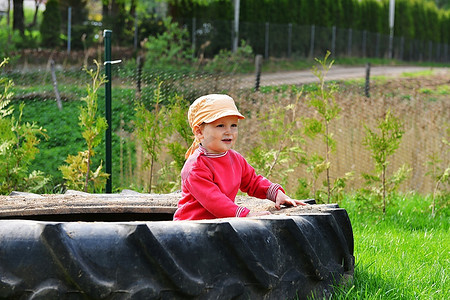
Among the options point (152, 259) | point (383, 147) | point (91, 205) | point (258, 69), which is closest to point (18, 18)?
point (258, 69)

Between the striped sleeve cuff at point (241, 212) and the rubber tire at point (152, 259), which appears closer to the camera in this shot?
the rubber tire at point (152, 259)

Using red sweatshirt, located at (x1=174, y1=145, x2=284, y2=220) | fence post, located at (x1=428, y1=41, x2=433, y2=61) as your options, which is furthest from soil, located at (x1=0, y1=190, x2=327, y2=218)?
fence post, located at (x1=428, y1=41, x2=433, y2=61)

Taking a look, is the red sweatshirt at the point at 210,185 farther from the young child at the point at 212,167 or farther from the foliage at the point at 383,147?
the foliage at the point at 383,147

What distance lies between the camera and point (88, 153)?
586 centimetres

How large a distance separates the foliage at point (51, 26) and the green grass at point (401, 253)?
19.4 m

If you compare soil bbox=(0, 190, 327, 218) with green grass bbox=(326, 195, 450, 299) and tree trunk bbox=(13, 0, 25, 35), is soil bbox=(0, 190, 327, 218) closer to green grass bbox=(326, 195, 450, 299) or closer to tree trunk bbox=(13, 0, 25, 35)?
green grass bbox=(326, 195, 450, 299)

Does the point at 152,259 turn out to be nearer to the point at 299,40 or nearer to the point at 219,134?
the point at 219,134

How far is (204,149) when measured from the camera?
344 centimetres

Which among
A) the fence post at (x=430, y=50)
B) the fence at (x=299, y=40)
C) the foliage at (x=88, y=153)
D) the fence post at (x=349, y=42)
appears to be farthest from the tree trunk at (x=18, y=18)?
the fence post at (x=430, y=50)

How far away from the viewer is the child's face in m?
3.38

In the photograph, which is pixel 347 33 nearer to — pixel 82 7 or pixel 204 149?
pixel 82 7

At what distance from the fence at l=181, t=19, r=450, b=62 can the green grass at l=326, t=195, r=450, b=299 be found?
19.3 meters

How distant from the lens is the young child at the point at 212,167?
3.29m

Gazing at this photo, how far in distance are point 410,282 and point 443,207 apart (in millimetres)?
2770
